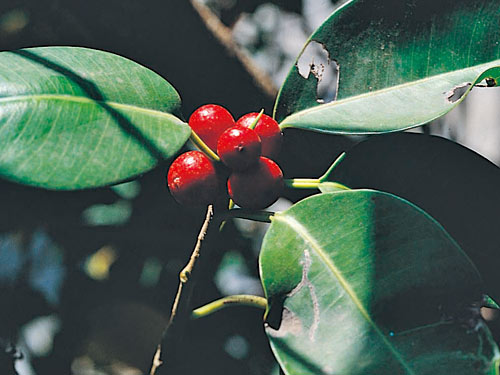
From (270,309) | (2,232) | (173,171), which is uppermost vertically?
(173,171)

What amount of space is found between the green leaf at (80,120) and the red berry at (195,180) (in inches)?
1.7

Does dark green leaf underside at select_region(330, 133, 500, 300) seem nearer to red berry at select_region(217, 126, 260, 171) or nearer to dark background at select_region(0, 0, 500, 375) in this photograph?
red berry at select_region(217, 126, 260, 171)

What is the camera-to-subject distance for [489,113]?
57.3 inches

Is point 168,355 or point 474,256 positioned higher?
point 474,256

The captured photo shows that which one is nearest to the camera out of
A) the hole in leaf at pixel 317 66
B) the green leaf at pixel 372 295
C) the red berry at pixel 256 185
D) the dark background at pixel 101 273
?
the green leaf at pixel 372 295

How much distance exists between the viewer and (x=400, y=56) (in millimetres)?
833

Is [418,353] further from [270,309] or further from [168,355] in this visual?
[168,355]

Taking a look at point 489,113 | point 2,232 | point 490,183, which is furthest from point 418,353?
point 2,232

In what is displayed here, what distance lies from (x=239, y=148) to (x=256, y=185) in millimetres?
60

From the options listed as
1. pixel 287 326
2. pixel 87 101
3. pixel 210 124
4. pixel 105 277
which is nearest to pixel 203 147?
pixel 210 124

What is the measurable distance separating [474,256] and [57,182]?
0.59 metres

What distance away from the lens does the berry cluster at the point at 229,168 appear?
2.34 ft

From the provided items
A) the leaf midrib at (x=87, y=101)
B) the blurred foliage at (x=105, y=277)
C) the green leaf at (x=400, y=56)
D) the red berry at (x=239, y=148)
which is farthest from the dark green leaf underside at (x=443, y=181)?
the blurred foliage at (x=105, y=277)

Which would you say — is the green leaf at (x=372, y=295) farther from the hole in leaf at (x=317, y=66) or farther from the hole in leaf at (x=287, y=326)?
the hole in leaf at (x=317, y=66)
